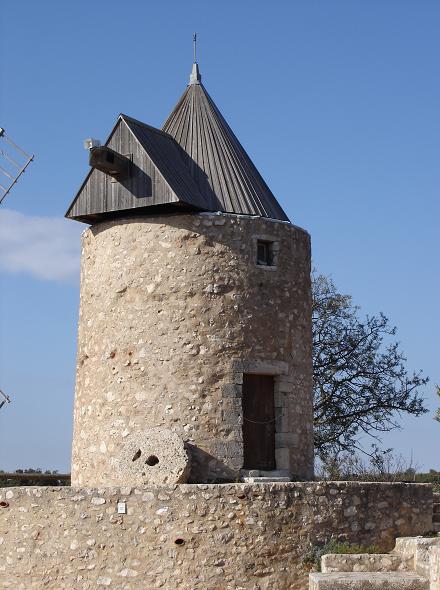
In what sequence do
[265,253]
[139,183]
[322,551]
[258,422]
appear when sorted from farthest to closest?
[265,253], [139,183], [258,422], [322,551]

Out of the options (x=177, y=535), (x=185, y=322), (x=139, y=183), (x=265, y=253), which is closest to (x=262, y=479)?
(x=177, y=535)

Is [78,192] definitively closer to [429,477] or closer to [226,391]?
[226,391]

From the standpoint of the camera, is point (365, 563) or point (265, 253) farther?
point (265, 253)

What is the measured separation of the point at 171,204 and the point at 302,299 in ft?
8.71

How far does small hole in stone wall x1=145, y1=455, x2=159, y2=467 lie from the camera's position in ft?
43.8

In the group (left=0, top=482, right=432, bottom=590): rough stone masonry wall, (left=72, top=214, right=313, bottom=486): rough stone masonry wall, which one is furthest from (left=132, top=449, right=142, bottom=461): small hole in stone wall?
(left=0, top=482, right=432, bottom=590): rough stone masonry wall

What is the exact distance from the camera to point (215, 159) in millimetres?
15547

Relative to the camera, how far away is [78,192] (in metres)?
15.2

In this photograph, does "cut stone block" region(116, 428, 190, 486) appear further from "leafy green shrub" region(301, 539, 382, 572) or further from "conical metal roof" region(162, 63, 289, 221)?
"conical metal roof" region(162, 63, 289, 221)

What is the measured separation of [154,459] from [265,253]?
143 inches

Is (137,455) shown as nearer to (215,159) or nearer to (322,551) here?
(322,551)

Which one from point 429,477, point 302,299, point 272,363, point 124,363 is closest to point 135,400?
point 124,363

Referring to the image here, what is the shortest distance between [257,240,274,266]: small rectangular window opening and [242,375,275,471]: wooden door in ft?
5.82

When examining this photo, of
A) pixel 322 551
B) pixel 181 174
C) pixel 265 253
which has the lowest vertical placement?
pixel 322 551
